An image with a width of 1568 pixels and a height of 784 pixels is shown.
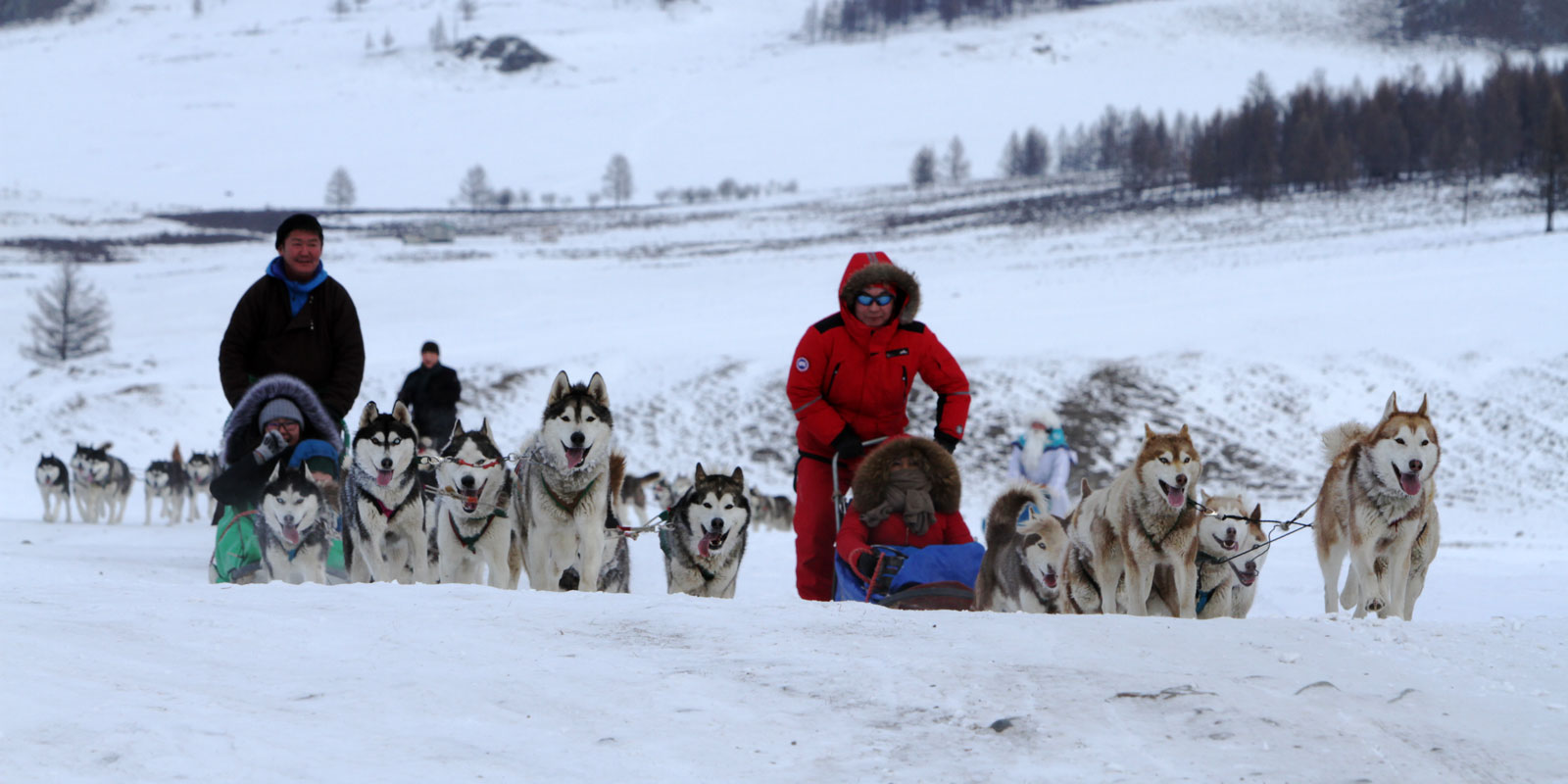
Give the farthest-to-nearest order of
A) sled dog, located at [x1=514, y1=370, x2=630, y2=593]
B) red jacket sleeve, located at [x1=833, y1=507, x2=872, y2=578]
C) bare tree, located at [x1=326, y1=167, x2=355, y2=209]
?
bare tree, located at [x1=326, y1=167, x2=355, y2=209], sled dog, located at [x1=514, y1=370, x2=630, y2=593], red jacket sleeve, located at [x1=833, y1=507, x2=872, y2=578]

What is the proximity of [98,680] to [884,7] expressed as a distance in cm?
14593

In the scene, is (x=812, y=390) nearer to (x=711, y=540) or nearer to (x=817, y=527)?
(x=817, y=527)

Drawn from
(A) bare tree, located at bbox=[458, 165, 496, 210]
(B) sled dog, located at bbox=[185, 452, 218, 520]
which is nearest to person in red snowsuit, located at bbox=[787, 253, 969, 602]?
(B) sled dog, located at bbox=[185, 452, 218, 520]

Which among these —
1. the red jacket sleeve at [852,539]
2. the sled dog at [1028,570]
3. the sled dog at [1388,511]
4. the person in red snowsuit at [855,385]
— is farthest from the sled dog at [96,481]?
the sled dog at [1388,511]

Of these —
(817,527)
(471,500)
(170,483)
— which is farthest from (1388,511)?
(170,483)

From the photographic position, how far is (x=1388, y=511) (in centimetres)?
570

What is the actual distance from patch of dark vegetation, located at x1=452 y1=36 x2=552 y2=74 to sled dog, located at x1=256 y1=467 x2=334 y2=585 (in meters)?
128

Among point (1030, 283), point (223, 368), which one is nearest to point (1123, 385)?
point (1030, 283)

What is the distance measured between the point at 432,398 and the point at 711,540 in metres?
5.19

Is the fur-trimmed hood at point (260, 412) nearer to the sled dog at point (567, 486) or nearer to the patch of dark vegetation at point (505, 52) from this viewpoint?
the sled dog at point (567, 486)

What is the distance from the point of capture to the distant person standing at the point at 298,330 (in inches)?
223

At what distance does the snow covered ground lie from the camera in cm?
280

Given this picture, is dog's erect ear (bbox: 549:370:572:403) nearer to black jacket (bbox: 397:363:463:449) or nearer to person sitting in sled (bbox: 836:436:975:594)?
person sitting in sled (bbox: 836:436:975:594)

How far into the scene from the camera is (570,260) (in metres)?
44.2
